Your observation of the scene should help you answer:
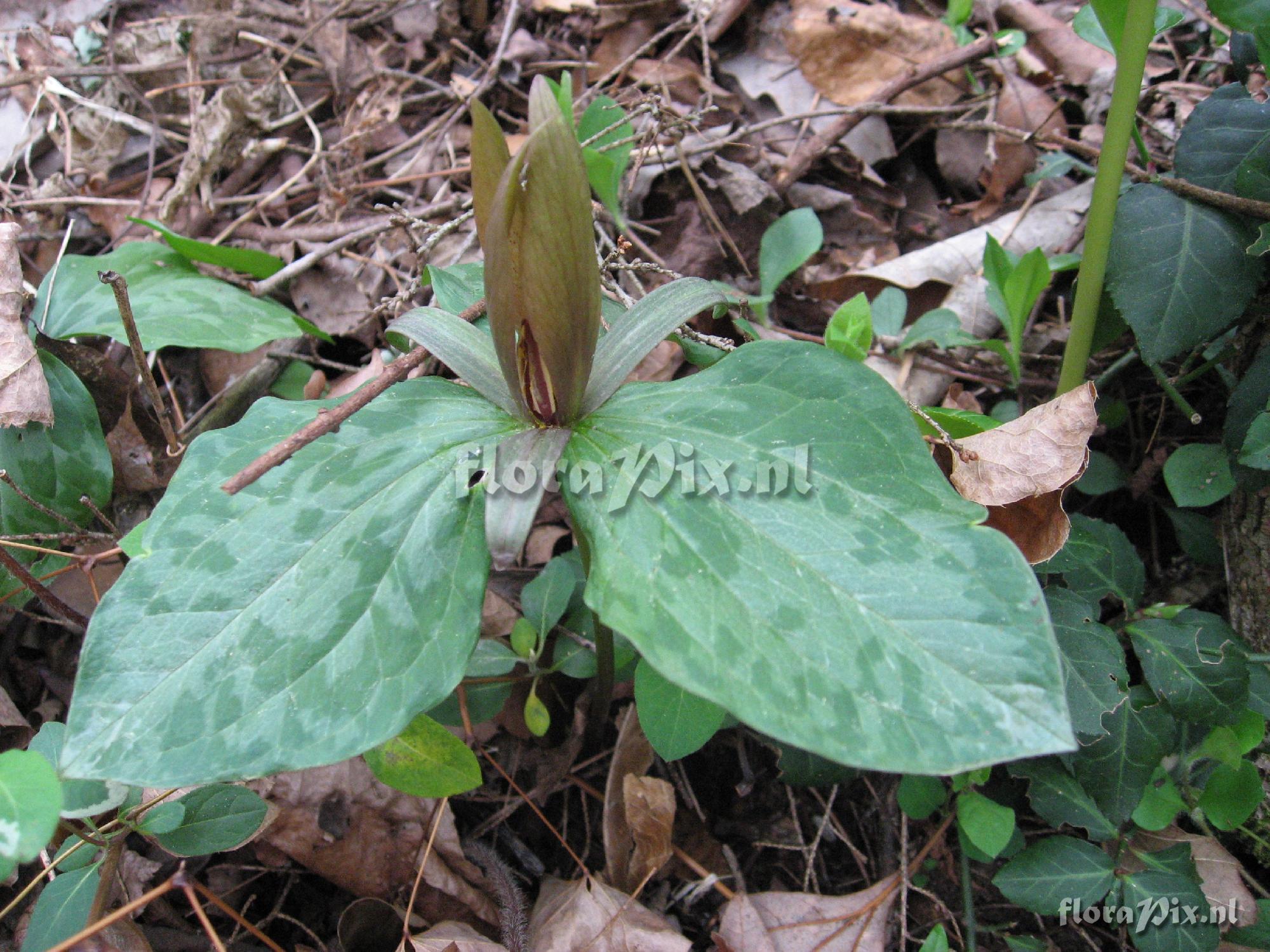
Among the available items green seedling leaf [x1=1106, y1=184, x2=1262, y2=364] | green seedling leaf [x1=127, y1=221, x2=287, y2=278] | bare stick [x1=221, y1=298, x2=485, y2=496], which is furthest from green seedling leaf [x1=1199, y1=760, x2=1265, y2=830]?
green seedling leaf [x1=127, y1=221, x2=287, y2=278]

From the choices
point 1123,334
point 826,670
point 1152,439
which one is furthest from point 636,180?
point 826,670

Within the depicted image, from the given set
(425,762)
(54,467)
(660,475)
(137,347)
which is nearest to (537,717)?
(425,762)

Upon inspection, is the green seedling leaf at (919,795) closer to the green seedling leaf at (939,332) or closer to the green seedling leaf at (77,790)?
the green seedling leaf at (939,332)

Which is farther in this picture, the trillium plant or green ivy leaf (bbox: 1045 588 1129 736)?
green ivy leaf (bbox: 1045 588 1129 736)

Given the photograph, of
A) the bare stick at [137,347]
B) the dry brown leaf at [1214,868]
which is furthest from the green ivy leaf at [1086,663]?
the bare stick at [137,347]

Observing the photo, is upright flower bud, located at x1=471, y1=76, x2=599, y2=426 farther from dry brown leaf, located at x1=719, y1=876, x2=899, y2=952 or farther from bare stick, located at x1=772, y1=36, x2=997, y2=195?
bare stick, located at x1=772, y1=36, x2=997, y2=195

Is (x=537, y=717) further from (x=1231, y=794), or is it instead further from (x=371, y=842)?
(x=1231, y=794)

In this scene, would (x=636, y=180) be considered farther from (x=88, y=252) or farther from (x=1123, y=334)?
(x=88, y=252)
